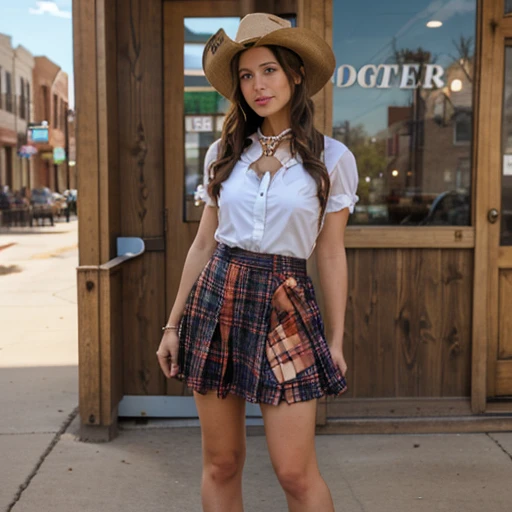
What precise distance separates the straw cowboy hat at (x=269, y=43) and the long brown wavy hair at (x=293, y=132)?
0.13 ft

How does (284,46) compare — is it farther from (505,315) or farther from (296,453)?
(505,315)

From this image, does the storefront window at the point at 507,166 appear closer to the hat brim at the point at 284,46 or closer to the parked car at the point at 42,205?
the hat brim at the point at 284,46

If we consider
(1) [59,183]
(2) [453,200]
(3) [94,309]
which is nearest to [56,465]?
(3) [94,309]

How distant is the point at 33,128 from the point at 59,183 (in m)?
11.7

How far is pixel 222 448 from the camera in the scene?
2309 mm

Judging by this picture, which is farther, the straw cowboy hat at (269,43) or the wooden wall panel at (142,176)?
the wooden wall panel at (142,176)

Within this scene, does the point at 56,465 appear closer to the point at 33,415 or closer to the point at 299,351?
the point at 33,415

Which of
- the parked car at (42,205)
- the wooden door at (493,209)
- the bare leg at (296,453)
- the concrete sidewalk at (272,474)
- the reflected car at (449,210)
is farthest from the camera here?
the parked car at (42,205)

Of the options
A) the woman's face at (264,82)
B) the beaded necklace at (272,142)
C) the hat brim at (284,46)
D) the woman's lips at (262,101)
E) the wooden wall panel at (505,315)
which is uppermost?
the hat brim at (284,46)

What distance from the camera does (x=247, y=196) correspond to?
226 cm

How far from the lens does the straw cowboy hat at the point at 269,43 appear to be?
2.25 meters

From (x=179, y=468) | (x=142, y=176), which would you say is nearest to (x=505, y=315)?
(x=179, y=468)

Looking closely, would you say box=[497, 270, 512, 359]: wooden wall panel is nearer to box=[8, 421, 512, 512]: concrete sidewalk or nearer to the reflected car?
the reflected car

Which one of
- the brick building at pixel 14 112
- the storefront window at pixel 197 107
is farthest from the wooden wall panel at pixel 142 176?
the brick building at pixel 14 112
